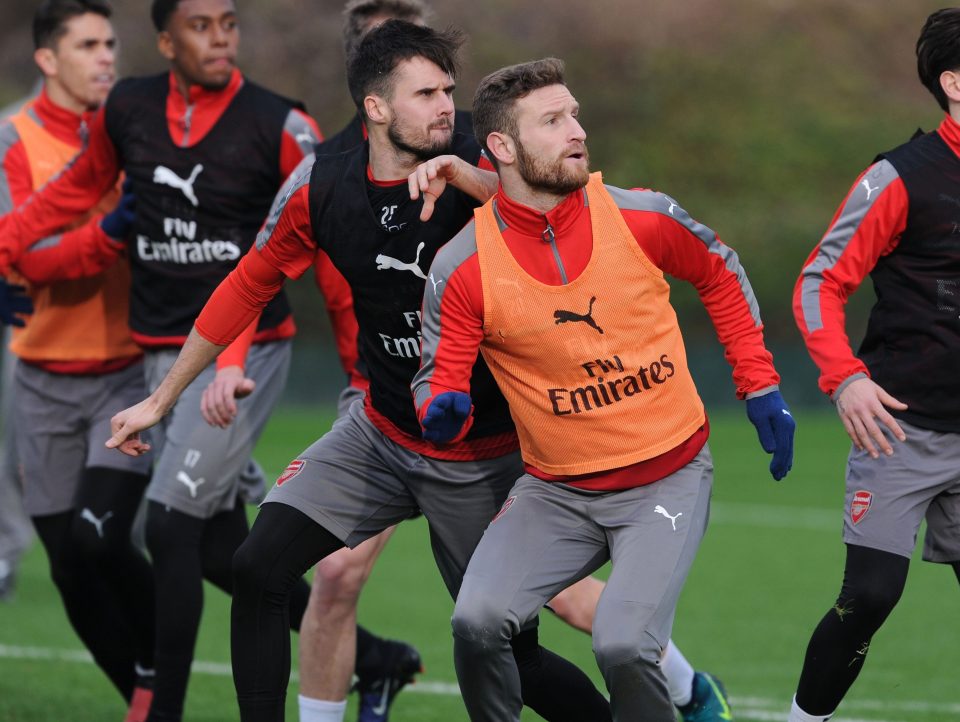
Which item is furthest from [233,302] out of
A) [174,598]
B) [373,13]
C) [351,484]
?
[373,13]

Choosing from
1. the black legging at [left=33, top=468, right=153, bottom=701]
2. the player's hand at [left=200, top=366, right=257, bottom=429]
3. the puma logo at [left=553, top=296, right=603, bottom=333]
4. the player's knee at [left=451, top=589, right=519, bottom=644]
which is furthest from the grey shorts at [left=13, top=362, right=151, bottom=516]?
the puma logo at [left=553, top=296, right=603, bottom=333]

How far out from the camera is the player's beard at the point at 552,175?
4.61m

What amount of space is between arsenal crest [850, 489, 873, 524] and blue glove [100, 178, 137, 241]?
3060mm

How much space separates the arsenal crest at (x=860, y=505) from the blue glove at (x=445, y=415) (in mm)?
1361

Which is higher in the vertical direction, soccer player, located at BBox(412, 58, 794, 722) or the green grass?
soccer player, located at BBox(412, 58, 794, 722)

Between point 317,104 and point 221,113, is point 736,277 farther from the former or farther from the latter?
point 317,104

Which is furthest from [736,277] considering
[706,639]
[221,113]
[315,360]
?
[315,360]

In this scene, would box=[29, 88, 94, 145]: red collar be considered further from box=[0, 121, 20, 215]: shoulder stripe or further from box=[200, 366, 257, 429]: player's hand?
box=[200, 366, 257, 429]: player's hand

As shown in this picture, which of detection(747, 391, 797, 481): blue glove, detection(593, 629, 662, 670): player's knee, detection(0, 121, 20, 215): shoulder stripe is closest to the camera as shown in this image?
detection(593, 629, 662, 670): player's knee

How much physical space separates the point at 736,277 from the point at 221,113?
97.6 inches

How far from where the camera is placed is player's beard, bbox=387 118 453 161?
5016mm

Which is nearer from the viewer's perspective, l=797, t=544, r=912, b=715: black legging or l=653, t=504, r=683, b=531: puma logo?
l=653, t=504, r=683, b=531: puma logo

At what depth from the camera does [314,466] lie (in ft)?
16.8

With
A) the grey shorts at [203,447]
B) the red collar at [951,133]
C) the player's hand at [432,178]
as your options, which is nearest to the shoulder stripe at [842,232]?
the red collar at [951,133]
